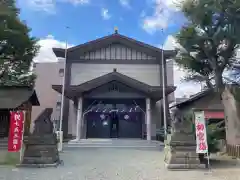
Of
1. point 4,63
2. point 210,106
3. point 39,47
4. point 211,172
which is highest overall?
point 39,47

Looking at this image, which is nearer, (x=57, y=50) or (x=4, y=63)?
(x=4, y=63)

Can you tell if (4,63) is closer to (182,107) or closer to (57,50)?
(57,50)

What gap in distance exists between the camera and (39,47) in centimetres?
1934

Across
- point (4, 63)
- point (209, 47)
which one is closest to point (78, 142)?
point (4, 63)

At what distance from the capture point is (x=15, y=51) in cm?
1770

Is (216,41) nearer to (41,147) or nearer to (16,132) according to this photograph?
(41,147)

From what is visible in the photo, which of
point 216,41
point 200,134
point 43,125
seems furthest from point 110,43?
point 200,134

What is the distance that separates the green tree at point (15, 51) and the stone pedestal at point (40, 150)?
9137 mm

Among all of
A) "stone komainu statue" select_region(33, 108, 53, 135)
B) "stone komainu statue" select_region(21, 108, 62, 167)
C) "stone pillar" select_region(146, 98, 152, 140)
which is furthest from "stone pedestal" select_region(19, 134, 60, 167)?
"stone pillar" select_region(146, 98, 152, 140)

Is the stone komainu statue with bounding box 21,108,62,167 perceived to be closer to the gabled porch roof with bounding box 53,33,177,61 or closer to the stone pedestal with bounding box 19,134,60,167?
the stone pedestal with bounding box 19,134,60,167

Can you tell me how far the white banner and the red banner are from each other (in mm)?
6822

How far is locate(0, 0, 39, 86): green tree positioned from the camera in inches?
642

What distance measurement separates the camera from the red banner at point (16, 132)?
906 centimetres

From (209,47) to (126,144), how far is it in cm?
A: 883
